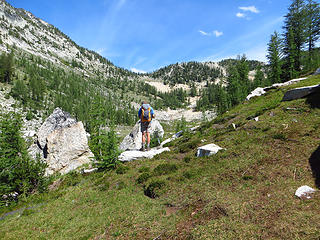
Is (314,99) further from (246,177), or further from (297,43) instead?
(297,43)

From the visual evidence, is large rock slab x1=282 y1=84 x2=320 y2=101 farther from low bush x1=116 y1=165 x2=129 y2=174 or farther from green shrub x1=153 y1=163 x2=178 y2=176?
low bush x1=116 y1=165 x2=129 y2=174

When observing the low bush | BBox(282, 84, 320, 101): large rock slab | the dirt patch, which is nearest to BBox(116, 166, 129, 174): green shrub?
the low bush

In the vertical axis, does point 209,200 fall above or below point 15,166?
below

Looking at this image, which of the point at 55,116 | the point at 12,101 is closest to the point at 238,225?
the point at 55,116

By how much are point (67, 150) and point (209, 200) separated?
2580 centimetres

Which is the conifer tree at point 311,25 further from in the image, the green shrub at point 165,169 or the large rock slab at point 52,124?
the large rock slab at point 52,124

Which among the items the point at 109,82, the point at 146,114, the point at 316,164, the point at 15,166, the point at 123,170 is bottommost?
the point at 123,170

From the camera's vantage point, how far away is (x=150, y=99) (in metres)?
195

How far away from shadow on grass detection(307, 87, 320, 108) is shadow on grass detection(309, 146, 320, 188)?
22.0 ft

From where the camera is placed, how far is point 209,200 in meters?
6.78

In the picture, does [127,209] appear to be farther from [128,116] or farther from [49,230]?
[128,116]

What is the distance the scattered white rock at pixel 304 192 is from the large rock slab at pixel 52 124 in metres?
36.2

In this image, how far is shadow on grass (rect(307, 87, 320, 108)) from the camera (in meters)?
12.4

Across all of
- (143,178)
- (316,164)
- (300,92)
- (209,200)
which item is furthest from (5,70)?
(316,164)
